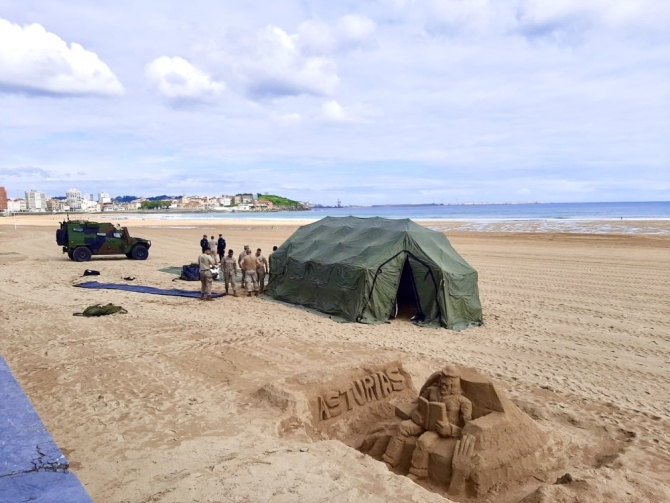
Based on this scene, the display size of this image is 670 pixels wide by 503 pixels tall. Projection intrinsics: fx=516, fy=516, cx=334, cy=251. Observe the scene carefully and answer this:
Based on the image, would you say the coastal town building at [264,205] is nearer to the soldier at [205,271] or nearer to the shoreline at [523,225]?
the shoreline at [523,225]

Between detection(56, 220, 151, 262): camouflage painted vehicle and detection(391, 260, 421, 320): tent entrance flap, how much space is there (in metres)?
15.3

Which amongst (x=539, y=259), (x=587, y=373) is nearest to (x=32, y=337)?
(x=587, y=373)

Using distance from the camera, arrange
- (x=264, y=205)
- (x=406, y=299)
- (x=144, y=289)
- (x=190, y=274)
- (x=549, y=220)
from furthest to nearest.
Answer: (x=264, y=205), (x=549, y=220), (x=190, y=274), (x=144, y=289), (x=406, y=299)

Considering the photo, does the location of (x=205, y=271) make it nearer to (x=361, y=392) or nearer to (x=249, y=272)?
(x=249, y=272)

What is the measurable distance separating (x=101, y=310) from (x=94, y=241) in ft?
41.1

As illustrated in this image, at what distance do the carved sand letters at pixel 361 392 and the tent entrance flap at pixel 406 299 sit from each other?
4.58 meters

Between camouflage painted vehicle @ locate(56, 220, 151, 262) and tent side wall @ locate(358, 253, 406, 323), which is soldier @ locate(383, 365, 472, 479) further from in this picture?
camouflage painted vehicle @ locate(56, 220, 151, 262)

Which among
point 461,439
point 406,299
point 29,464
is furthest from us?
point 406,299

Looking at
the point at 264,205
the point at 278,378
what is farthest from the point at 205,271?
the point at 264,205

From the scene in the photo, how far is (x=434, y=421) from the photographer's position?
6273 millimetres

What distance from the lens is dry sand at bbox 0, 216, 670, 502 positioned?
17.2ft

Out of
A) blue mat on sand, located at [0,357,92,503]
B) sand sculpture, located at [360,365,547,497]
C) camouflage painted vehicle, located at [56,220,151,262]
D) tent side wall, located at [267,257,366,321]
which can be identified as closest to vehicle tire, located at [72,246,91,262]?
camouflage painted vehicle, located at [56,220,151,262]

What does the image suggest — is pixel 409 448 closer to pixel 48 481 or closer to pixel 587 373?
pixel 48 481

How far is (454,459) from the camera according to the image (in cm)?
579
